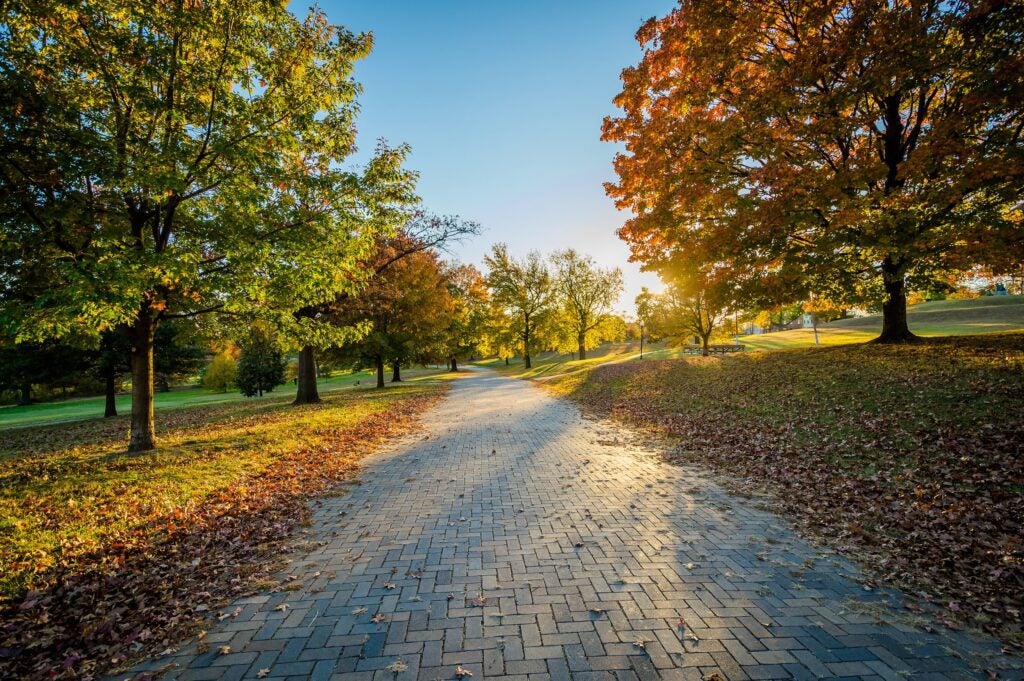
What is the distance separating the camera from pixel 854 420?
322 inches

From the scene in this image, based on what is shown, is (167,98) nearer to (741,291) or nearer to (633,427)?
(633,427)

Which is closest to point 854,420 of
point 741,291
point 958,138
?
point 741,291

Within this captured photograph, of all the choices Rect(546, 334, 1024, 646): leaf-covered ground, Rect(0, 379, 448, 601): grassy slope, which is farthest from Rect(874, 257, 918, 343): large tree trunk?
Rect(0, 379, 448, 601): grassy slope

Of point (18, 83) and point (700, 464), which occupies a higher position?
point (18, 83)

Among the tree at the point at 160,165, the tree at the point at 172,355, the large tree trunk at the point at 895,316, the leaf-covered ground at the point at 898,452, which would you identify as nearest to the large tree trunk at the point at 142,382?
the tree at the point at 160,165

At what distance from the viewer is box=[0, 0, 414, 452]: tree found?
637 cm

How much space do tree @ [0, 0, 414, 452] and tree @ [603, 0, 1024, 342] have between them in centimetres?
819

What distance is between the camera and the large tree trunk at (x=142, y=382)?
344 inches

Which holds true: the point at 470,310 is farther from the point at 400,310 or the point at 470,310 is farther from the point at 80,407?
the point at 80,407

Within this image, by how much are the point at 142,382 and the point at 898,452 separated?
14.9m

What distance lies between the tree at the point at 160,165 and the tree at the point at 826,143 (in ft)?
26.9

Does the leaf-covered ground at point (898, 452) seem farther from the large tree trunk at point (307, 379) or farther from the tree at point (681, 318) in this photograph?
the tree at point (681, 318)

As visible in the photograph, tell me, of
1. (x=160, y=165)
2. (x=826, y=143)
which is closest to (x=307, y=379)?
(x=160, y=165)

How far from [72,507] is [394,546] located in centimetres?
486
